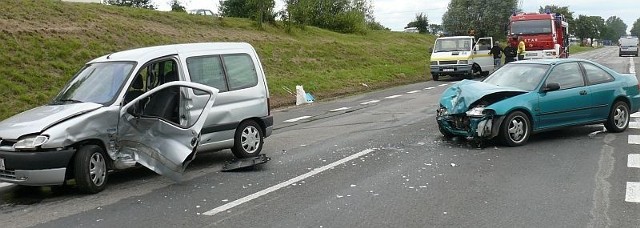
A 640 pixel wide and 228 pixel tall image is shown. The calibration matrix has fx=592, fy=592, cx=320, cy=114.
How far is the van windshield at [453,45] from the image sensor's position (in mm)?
26375

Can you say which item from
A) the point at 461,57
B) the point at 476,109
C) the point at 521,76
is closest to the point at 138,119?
the point at 476,109

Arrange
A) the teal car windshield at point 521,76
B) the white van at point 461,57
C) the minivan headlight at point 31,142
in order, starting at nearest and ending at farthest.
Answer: the minivan headlight at point 31,142 < the teal car windshield at point 521,76 < the white van at point 461,57

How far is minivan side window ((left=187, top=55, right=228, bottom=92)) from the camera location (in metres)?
7.92

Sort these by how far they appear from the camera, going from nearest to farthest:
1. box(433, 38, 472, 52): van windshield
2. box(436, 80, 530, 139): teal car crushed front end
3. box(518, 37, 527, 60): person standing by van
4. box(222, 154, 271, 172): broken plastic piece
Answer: box(222, 154, 271, 172): broken plastic piece, box(436, 80, 530, 139): teal car crushed front end, box(518, 37, 527, 60): person standing by van, box(433, 38, 472, 52): van windshield

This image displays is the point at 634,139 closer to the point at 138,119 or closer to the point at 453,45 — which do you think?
the point at 138,119

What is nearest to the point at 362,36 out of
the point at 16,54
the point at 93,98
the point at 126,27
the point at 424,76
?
the point at 424,76

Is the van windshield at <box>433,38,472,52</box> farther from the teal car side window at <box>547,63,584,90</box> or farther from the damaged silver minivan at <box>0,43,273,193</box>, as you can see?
the damaged silver minivan at <box>0,43,273,193</box>

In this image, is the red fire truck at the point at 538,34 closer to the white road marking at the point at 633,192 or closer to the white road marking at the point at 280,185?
the white road marking at the point at 280,185

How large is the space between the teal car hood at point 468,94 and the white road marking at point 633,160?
5.93 feet

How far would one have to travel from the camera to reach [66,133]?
6297 millimetres

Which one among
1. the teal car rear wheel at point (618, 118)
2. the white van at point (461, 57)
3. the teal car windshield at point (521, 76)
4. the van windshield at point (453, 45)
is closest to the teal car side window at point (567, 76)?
the teal car windshield at point (521, 76)

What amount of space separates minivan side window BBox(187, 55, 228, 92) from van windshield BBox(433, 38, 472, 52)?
19.6m

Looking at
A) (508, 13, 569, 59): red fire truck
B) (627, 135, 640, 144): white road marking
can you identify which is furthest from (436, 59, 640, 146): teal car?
(508, 13, 569, 59): red fire truck

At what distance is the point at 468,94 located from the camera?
921 centimetres
